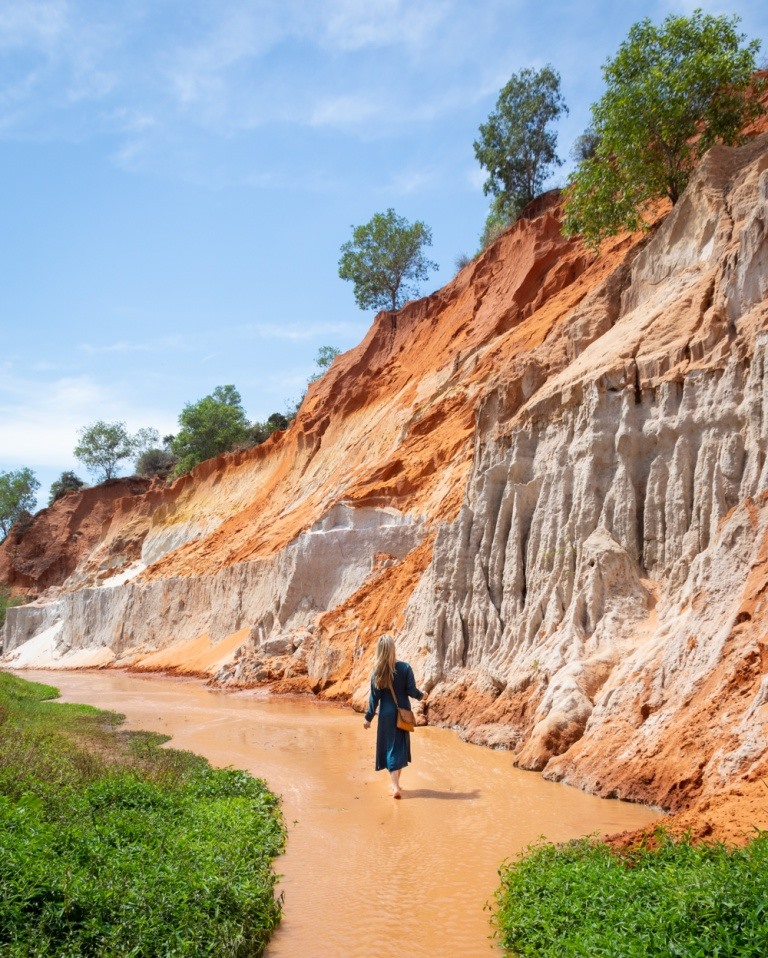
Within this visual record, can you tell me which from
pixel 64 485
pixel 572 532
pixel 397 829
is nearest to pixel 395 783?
pixel 397 829

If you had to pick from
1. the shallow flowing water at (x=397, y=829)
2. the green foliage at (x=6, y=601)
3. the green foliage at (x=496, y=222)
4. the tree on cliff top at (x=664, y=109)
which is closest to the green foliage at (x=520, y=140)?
the green foliage at (x=496, y=222)

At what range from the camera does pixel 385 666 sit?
8648 millimetres

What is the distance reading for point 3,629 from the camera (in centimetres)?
4934

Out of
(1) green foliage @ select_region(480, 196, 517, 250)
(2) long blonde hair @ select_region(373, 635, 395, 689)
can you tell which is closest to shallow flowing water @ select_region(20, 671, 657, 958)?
(2) long blonde hair @ select_region(373, 635, 395, 689)

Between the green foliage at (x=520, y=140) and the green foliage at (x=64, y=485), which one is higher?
the green foliage at (x=520, y=140)

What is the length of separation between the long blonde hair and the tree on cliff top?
49.2ft

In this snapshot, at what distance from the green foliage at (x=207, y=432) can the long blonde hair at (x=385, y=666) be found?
44.7 meters

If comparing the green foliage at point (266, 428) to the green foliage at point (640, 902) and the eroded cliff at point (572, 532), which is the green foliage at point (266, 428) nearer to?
the eroded cliff at point (572, 532)

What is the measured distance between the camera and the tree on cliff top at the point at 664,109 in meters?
18.2

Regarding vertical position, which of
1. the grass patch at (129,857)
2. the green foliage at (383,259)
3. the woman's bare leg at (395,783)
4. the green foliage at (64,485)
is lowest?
the woman's bare leg at (395,783)

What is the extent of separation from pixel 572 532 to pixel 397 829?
20.9 ft

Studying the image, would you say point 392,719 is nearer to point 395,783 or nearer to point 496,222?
point 395,783

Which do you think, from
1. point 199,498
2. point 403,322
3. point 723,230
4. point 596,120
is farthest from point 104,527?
point 723,230

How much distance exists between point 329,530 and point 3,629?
3388 centimetres
